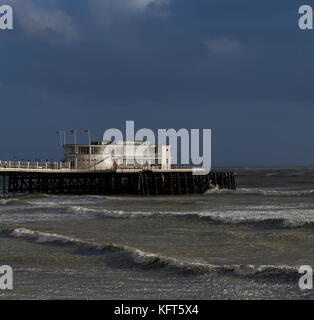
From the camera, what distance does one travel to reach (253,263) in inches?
865

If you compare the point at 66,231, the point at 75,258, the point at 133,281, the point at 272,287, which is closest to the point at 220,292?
the point at 272,287

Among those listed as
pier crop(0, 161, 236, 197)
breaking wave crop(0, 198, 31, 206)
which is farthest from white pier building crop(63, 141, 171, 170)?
breaking wave crop(0, 198, 31, 206)

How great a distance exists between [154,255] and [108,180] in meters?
45.6

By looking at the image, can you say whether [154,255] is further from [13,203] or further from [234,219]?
[13,203]

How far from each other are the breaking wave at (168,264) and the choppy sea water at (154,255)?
29mm

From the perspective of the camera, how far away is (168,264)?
21.9 m

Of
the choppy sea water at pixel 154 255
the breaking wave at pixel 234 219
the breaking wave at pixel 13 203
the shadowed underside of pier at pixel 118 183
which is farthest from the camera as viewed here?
the shadowed underside of pier at pixel 118 183

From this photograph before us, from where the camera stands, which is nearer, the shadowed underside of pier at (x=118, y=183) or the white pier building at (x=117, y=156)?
the shadowed underside of pier at (x=118, y=183)

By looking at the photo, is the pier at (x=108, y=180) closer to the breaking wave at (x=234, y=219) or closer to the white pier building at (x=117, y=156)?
the white pier building at (x=117, y=156)

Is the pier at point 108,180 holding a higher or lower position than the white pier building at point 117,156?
lower

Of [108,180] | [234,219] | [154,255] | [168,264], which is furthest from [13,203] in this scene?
[168,264]

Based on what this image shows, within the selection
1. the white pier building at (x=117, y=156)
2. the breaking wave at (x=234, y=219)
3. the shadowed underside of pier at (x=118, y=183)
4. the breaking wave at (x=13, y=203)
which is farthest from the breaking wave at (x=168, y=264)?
the white pier building at (x=117, y=156)

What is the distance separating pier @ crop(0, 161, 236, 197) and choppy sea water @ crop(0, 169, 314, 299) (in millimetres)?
23284

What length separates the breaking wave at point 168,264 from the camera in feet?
65.2
